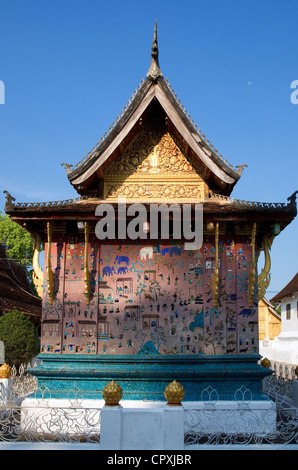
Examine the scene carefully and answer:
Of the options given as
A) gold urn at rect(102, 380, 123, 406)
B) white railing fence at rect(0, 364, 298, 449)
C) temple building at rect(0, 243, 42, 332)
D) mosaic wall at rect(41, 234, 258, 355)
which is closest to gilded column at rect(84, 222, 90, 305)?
mosaic wall at rect(41, 234, 258, 355)

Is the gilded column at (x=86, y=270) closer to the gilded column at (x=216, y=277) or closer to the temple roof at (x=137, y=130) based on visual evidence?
the temple roof at (x=137, y=130)

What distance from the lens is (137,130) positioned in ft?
41.0

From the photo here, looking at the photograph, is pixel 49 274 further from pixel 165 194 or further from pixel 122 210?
pixel 165 194

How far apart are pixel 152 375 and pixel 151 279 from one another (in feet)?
7.91

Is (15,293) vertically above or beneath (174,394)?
above

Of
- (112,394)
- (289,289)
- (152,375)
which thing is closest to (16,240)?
(289,289)

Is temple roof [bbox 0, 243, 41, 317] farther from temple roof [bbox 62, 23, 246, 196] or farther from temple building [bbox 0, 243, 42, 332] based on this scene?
temple roof [bbox 62, 23, 246, 196]

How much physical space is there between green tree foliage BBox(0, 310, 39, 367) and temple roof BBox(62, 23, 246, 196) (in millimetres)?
10603

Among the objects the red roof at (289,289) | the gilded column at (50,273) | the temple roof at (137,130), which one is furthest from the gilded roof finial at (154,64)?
the red roof at (289,289)

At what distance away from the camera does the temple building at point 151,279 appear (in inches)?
424

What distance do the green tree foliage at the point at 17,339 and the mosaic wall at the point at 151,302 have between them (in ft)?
31.5

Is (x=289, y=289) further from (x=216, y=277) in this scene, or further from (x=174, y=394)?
(x=174, y=394)

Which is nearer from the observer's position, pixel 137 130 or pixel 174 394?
pixel 174 394
